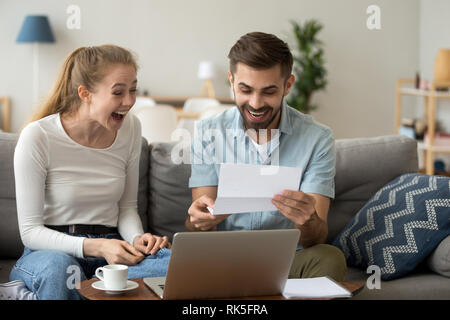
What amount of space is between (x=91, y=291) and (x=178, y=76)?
5.24 metres

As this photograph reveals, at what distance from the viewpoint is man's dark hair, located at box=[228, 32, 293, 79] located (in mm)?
1737

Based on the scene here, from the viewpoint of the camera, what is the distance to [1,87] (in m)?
6.14

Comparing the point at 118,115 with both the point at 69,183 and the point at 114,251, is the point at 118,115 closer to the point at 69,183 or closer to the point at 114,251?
the point at 69,183

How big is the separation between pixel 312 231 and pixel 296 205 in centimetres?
23

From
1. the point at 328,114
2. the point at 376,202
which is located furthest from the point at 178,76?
the point at 376,202

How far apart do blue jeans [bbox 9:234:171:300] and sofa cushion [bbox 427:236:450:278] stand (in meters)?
0.89

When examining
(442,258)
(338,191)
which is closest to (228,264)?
(442,258)

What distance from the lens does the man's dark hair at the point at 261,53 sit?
174 cm

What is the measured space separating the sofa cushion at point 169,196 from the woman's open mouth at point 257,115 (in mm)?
475

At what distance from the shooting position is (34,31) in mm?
5898
